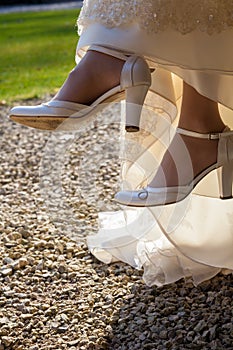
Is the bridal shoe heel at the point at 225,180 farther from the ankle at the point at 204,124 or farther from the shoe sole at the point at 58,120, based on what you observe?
the shoe sole at the point at 58,120

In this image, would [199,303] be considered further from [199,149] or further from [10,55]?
[10,55]

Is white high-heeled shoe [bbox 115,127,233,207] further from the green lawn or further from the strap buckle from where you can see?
the green lawn

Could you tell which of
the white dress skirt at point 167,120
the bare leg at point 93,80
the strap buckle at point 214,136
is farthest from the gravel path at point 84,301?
the bare leg at point 93,80

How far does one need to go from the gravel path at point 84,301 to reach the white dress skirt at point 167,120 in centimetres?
7

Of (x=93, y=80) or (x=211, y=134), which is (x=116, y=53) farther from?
(x=211, y=134)

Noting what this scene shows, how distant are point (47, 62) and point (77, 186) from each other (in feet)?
13.7

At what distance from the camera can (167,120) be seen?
2.08m

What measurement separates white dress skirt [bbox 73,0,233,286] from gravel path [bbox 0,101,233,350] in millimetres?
65

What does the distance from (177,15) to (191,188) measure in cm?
46

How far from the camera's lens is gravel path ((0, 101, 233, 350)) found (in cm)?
175

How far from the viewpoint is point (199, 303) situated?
192 cm

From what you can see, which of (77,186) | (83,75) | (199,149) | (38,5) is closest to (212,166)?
(199,149)

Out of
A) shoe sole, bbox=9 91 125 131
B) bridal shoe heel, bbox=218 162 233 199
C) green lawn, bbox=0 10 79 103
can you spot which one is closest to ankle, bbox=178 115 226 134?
bridal shoe heel, bbox=218 162 233 199

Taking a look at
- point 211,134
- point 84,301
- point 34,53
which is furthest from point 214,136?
point 34,53
